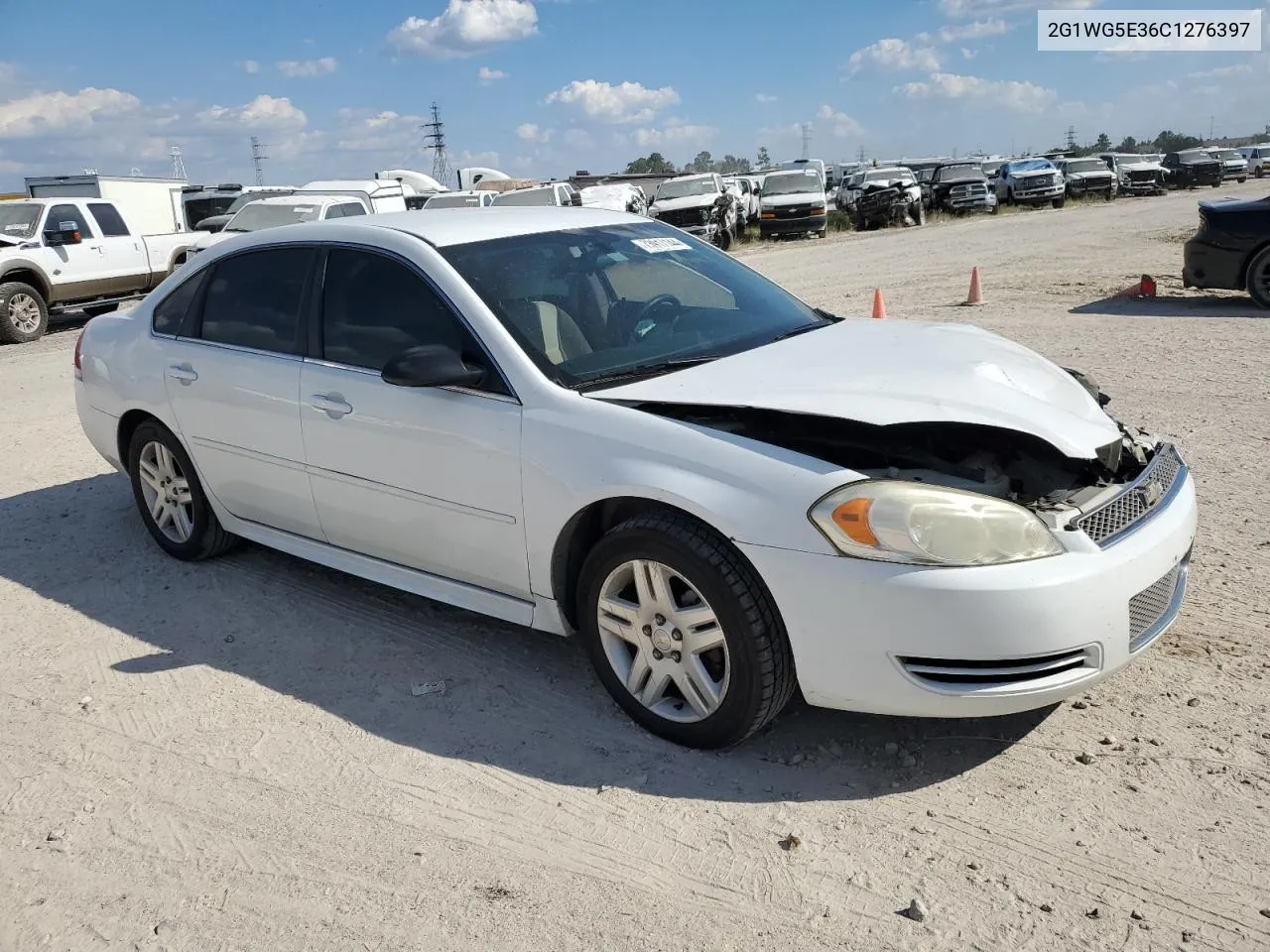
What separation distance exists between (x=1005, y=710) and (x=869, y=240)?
83.2ft

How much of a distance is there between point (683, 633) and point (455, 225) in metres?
2.03

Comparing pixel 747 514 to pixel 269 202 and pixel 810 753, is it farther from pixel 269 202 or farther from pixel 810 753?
pixel 269 202

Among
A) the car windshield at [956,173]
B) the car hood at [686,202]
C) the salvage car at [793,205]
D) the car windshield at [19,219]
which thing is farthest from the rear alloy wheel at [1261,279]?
the car windshield at [956,173]

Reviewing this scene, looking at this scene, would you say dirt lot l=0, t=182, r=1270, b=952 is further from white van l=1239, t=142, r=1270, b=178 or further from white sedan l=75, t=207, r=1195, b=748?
white van l=1239, t=142, r=1270, b=178

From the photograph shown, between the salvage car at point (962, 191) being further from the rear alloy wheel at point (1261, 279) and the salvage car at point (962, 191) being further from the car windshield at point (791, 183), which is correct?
the rear alloy wheel at point (1261, 279)

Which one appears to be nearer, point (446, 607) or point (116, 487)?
point (446, 607)

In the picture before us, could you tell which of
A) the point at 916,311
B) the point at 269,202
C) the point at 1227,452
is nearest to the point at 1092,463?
the point at 1227,452

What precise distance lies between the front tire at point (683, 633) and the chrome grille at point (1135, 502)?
992 millimetres

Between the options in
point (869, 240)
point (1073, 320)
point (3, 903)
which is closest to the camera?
point (3, 903)

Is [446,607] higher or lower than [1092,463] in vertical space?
lower

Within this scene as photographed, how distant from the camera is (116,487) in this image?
698cm

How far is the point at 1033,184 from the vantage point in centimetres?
3744

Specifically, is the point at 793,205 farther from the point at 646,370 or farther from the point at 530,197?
the point at 646,370

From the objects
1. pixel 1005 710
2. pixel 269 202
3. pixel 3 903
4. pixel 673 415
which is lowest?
pixel 3 903
